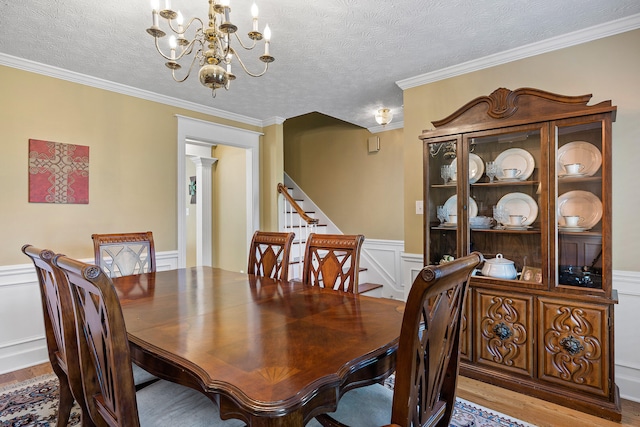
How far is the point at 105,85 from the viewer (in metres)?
3.12

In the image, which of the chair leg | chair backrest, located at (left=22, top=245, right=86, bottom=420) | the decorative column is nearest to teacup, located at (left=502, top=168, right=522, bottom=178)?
chair backrest, located at (left=22, top=245, right=86, bottom=420)

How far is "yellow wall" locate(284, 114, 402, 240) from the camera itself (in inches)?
177

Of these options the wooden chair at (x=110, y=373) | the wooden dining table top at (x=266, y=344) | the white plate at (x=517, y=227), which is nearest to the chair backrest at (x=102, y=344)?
the wooden chair at (x=110, y=373)

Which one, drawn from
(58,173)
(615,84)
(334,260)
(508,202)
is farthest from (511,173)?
(58,173)

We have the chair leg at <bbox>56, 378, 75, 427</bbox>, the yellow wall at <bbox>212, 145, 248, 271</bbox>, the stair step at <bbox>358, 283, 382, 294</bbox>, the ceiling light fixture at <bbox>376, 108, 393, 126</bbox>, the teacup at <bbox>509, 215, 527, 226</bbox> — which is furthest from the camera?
the yellow wall at <bbox>212, 145, 248, 271</bbox>

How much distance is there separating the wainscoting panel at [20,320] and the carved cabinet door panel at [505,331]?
3.42 m

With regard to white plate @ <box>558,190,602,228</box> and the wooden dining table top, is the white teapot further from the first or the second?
the wooden dining table top

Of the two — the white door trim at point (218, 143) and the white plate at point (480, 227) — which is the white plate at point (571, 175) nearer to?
the white plate at point (480, 227)

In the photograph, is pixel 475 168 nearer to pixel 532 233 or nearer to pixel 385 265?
pixel 532 233

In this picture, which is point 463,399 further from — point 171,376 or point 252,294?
point 171,376

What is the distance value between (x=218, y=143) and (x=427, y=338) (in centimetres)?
371

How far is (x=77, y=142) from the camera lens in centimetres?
297

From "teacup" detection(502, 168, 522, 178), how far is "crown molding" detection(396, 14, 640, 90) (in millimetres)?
881

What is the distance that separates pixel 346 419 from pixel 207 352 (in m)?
0.53
